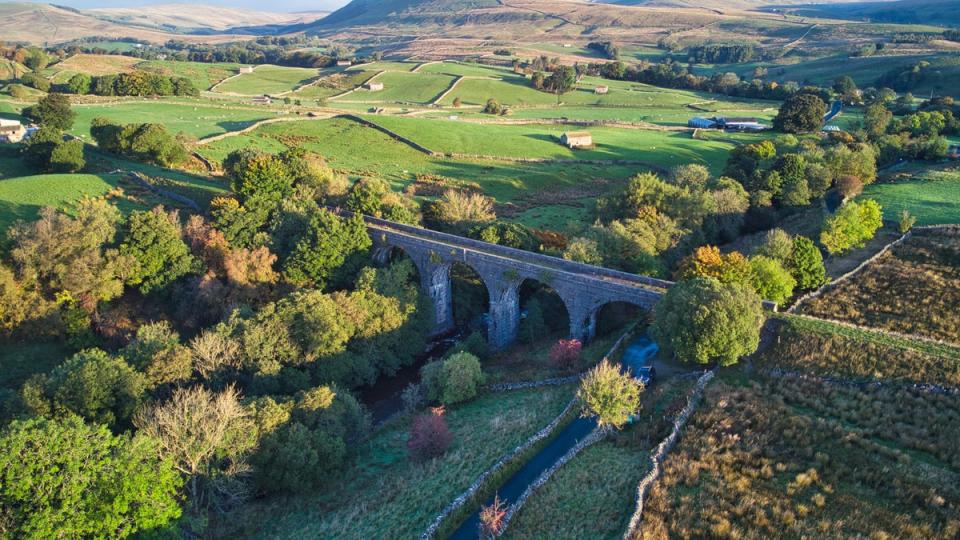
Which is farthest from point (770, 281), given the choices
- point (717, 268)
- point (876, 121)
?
point (876, 121)

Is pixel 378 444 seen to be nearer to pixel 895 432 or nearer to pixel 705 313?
pixel 705 313

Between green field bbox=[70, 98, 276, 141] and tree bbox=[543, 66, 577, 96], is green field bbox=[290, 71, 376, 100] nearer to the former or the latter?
green field bbox=[70, 98, 276, 141]

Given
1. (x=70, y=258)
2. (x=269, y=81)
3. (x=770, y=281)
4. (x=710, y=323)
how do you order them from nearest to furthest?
(x=710, y=323) → (x=770, y=281) → (x=70, y=258) → (x=269, y=81)

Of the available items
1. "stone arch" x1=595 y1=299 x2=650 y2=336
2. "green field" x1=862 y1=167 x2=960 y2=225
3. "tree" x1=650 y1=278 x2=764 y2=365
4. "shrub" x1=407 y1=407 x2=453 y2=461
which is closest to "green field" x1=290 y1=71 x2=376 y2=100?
"stone arch" x1=595 y1=299 x2=650 y2=336

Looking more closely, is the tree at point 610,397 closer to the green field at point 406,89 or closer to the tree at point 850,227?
the tree at point 850,227

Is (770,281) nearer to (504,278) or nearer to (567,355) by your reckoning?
(567,355)

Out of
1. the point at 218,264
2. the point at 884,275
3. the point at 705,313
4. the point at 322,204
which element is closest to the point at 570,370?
the point at 705,313

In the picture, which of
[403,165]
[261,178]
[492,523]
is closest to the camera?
[492,523]
